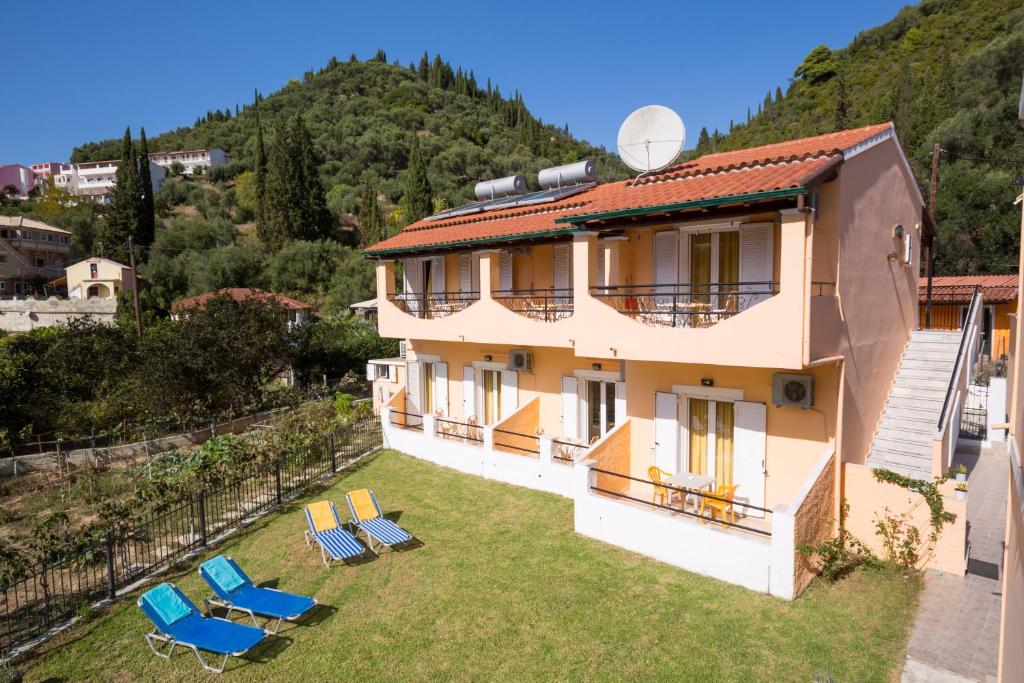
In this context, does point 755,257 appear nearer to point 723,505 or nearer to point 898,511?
point 723,505

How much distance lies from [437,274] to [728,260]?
1018 centimetres

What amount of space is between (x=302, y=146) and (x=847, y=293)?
7196 cm

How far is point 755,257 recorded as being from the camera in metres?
10.9

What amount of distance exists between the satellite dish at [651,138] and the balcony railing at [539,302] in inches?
148

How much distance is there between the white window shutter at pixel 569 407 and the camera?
1502 cm

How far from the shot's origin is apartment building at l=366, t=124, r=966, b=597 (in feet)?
31.0

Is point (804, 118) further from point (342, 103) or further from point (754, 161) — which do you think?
point (342, 103)

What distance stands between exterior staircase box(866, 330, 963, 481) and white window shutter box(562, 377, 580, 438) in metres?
6.73

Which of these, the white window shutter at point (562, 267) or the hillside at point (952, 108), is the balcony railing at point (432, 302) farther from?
the hillside at point (952, 108)

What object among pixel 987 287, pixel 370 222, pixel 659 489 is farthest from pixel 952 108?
pixel 370 222

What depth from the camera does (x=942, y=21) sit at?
2638 inches

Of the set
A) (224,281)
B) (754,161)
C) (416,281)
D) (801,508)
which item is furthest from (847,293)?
(224,281)

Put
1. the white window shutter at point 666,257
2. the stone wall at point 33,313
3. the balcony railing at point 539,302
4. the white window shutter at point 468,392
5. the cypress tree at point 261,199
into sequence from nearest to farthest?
1. the white window shutter at point 666,257
2. the balcony railing at point 539,302
3. the white window shutter at point 468,392
4. the stone wall at point 33,313
5. the cypress tree at point 261,199

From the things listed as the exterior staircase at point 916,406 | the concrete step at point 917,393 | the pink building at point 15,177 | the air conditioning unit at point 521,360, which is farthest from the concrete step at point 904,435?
the pink building at point 15,177
